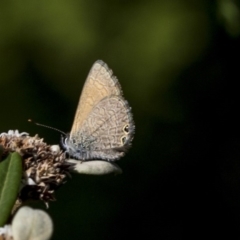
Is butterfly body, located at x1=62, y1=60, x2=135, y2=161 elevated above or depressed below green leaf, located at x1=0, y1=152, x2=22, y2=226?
above

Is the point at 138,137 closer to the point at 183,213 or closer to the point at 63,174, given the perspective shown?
the point at 183,213

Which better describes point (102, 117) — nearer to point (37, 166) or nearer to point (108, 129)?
point (108, 129)

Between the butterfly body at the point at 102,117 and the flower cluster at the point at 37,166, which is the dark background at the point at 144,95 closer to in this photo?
the butterfly body at the point at 102,117

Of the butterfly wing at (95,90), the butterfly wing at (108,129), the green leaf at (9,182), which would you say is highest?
the butterfly wing at (95,90)

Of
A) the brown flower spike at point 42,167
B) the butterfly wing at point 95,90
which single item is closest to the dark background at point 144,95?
the butterfly wing at point 95,90

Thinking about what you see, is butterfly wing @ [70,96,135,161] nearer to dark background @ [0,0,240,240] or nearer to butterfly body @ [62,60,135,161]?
butterfly body @ [62,60,135,161]

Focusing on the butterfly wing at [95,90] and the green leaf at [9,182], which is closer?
the green leaf at [9,182]

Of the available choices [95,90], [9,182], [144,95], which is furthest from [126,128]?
[144,95]

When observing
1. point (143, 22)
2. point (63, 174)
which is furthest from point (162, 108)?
point (63, 174)

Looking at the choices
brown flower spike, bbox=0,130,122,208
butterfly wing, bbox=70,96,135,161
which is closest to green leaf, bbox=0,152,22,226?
brown flower spike, bbox=0,130,122,208
